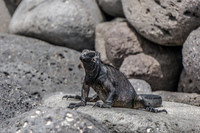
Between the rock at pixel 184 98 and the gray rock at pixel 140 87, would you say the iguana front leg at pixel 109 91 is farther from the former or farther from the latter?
the rock at pixel 184 98

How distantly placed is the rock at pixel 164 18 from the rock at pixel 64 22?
1.20 m

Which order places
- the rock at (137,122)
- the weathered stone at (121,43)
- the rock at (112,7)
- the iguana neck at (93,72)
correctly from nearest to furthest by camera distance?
1. the rock at (137,122)
2. the iguana neck at (93,72)
3. the weathered stone at (121,43)
4. the rock at (112,7)

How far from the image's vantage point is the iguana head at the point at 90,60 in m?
4.09

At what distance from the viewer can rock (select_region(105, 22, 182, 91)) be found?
6.88 m

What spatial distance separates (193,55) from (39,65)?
104 inches

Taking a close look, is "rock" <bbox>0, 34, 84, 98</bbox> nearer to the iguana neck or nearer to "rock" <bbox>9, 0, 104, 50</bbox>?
"rock" <bbox>9, 0, 104, 50</bbox>

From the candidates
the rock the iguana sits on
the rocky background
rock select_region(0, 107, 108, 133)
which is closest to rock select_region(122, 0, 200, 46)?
the rocky background

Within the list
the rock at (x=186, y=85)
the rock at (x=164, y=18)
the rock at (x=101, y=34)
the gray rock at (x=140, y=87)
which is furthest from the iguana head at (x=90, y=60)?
the rock at (x=101, y=34)

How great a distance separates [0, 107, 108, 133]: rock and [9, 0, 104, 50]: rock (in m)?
4.53

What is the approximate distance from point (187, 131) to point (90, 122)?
109 centimetres

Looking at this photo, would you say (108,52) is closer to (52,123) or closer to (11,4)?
(11,4)

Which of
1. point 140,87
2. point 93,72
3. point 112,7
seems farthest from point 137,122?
point 112,7

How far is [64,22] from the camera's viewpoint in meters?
7.65

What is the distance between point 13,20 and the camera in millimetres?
8539
